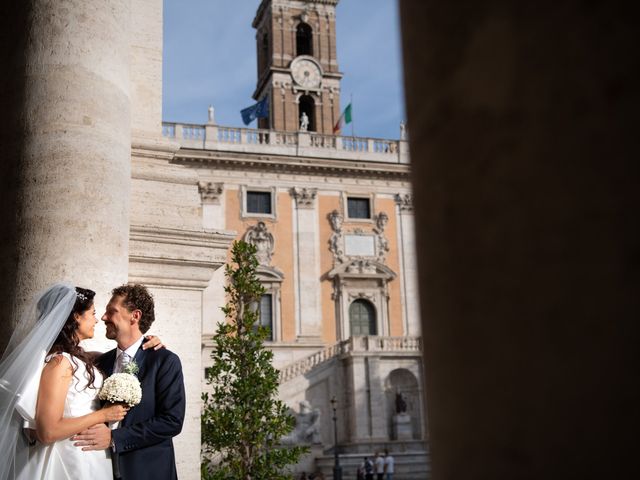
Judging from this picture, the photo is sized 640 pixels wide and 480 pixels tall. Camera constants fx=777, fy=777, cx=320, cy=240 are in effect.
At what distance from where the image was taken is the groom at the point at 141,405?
3.31 m

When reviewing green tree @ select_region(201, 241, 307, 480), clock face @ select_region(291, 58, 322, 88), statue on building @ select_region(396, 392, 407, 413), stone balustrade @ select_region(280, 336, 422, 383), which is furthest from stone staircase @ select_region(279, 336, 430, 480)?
clock face @ select_region(291, 58, 322, 88)

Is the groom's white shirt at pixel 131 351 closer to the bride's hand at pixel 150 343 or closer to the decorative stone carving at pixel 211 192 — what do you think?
the bride's hand at pixel 150 343

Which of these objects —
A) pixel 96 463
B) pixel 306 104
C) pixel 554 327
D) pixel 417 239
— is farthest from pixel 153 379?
pixel 306 104

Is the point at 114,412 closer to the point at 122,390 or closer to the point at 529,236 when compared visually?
the point at 122,390

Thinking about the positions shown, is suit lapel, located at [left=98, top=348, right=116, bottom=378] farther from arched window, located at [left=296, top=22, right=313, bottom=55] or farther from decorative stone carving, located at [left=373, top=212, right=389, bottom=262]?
arched window, located at [left=296, top=22, right=313, bottom=55]

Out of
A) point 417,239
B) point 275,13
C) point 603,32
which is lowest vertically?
point 417,239

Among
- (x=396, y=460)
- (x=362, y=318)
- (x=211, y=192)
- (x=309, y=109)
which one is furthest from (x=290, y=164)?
(x=396, y=460)

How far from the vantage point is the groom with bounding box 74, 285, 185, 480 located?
3.31 metres

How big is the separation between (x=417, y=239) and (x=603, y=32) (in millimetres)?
401

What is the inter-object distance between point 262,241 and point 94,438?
2810 centimetres

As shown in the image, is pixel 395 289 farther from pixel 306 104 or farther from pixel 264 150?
pixel 306 104

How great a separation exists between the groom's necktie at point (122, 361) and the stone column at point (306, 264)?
27.4 m

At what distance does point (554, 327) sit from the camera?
84 cm

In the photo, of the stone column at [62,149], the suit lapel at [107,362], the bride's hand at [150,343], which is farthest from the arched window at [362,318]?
the bride's hand at [150,343]
